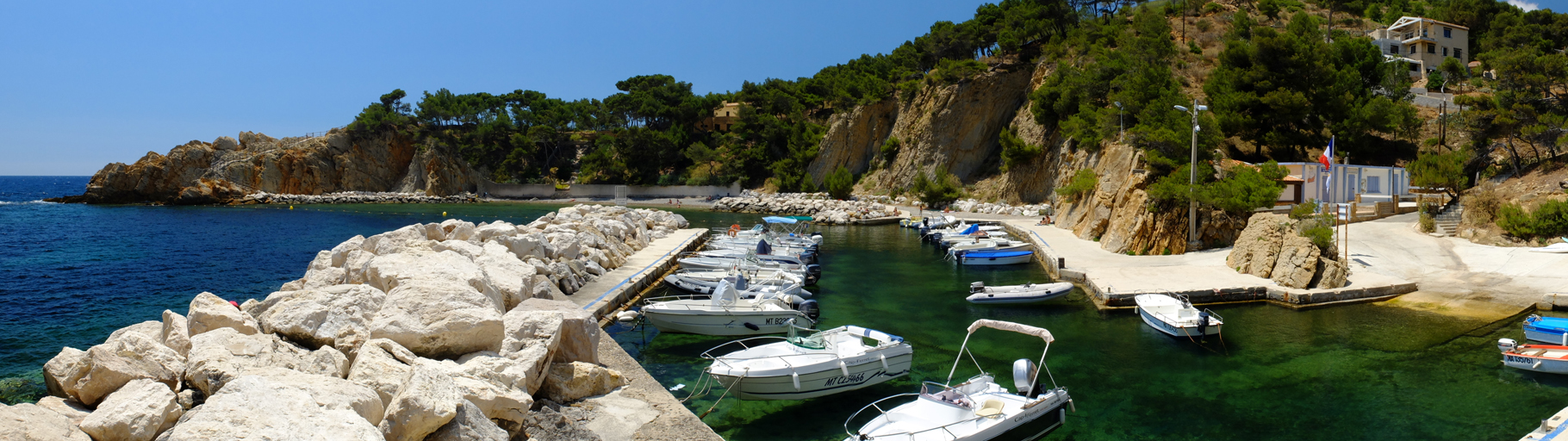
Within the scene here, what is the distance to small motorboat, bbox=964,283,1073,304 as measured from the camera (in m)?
20.2

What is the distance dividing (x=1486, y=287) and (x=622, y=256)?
2442cm

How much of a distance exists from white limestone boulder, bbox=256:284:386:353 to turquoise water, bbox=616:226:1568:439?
4.93 m

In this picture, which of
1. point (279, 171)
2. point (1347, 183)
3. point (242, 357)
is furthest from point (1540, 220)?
point (279, 171)

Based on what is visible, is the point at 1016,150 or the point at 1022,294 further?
the point at 1016,150

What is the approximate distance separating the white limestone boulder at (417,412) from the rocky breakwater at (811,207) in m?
42.7

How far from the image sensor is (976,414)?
1021 cm

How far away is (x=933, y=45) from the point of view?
73188 millimetres

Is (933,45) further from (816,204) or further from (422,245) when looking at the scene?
(422,245)

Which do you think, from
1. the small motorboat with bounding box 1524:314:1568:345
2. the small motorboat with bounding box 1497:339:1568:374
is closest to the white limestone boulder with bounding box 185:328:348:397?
the small motorboat with bounding box 1497:339:1568:374

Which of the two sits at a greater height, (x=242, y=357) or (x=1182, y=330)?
(x=242, y=357)

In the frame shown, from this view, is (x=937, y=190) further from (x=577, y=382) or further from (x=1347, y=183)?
(x=577, y=382)

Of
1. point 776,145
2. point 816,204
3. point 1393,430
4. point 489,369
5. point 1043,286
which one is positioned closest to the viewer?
point 489,369

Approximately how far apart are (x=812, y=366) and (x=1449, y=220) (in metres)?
25.8

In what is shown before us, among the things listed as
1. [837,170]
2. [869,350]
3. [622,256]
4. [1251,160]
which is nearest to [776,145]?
[837,170]
